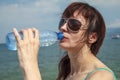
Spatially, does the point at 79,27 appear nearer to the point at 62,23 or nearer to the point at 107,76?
the point at 62,23

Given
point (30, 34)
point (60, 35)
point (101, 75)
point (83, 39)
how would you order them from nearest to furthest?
1. point (30, 34)
2. point (101, 75)
3. point (60, 35)
4. point (83, 39)

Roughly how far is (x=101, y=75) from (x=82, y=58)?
35cm

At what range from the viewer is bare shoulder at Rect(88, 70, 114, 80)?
94.3 inches

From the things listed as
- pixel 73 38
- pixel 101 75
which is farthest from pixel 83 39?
pixel 101 75

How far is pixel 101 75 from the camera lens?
2.42m

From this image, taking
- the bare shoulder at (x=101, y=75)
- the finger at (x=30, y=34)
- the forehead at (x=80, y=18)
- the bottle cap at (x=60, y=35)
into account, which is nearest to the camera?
the finger at (x=30, y=34)

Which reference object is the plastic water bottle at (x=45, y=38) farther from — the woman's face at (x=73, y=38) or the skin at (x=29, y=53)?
the skin at (x=29, y=53)

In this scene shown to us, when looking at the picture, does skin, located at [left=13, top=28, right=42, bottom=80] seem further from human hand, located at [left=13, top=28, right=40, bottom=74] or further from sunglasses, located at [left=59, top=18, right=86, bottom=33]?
sunglasses, located at [left=59, top=18, right=86, bottom=33]

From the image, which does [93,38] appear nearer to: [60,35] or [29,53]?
[60,35]

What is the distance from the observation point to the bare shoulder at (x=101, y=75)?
2395 mm

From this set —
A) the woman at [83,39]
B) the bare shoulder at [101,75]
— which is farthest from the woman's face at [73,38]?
the bare shoulder at [101,75]

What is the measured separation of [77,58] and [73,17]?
28 centimetres

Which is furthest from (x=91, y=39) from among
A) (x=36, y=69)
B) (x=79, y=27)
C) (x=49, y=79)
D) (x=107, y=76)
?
→ (x=49, y=79)

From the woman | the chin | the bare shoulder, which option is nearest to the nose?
the woman
